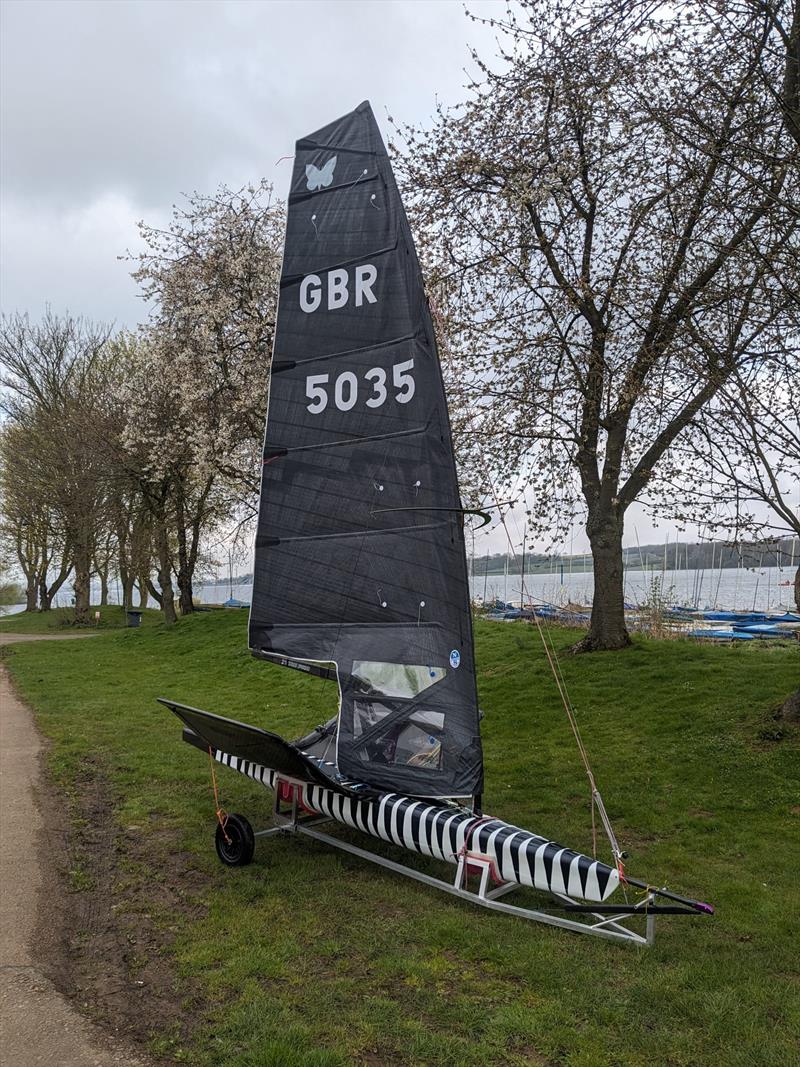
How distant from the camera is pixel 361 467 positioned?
6.91m

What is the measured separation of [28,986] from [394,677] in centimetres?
327

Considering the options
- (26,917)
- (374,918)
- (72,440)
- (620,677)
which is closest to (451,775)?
(374,918)

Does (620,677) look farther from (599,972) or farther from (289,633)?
(599,972)

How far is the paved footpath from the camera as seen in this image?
12.7 ft

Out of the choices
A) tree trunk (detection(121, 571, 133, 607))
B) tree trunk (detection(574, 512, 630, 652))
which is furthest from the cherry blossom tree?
tree trunk (detection(121, 571, 133, 607))

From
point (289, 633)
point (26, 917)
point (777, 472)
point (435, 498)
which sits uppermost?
point (777, 472)

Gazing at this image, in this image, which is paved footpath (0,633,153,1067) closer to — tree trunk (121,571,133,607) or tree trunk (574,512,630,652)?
tree trunk (574,512,630,652)

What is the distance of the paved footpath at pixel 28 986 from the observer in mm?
3879

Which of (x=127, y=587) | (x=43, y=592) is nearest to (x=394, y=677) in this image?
(x=127, y=587)

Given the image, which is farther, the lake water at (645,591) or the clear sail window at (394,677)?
the lake water at (645,591)

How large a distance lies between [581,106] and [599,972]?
11063mm

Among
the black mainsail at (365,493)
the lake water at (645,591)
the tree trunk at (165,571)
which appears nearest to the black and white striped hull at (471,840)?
the black mainsail at (365,493)

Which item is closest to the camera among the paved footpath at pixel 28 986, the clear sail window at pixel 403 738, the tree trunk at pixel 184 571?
the paved footpath at pixel 28 986

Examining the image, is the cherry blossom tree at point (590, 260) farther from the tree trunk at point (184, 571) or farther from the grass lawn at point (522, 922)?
the tree trunk at point (184, 571)
